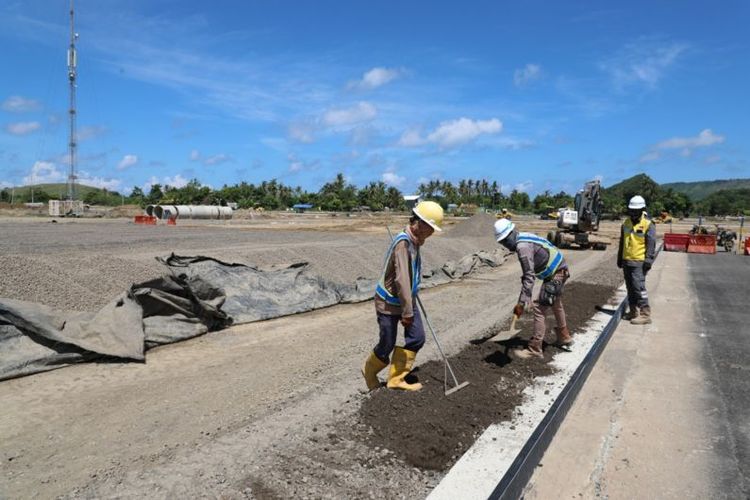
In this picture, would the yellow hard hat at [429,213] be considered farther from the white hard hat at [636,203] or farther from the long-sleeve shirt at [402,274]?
the white hard hat at [636,203]

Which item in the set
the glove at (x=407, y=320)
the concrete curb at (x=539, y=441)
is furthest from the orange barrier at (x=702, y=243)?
the glove at (x=407, y=320)

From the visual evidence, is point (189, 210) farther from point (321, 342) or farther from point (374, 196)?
point (374, 196)

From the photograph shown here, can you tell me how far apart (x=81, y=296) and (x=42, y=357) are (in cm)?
325

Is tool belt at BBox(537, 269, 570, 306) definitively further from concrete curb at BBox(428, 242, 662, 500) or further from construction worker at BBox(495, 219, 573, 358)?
concrete curb at BBox(428, 242, 662, 500)

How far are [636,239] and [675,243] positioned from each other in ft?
68.1

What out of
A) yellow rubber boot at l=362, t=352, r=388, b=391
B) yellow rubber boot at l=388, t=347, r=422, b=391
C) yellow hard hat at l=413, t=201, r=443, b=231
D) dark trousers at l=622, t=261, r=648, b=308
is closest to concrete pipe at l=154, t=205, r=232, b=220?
dark trousers at l=622, t=261, r=648, b=308

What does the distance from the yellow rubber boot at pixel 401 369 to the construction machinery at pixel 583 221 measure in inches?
843

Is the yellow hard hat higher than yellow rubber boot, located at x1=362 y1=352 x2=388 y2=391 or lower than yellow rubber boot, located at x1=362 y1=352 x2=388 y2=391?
higher

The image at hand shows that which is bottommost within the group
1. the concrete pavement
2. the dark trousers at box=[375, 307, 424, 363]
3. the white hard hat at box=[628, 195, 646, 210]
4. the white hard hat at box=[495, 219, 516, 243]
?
the concrete pavement

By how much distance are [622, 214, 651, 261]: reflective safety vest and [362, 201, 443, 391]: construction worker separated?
17.1ft

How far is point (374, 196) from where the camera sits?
10106 cm

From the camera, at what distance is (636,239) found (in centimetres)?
822

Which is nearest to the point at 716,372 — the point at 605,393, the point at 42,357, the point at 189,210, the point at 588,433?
the point at 605,393

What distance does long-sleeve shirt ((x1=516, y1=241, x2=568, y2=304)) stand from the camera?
5586 mm
